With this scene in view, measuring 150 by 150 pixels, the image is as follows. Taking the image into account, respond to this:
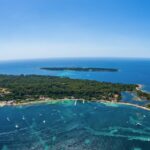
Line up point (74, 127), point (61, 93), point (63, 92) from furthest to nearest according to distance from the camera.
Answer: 1. point (63, 92)
2. point (61, 93)
3. point (74, 127)

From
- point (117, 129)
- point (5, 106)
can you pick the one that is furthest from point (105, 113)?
point (5, 106)

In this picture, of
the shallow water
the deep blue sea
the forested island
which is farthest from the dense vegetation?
the shallow water

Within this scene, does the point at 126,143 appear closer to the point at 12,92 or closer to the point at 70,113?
the point at 70,113

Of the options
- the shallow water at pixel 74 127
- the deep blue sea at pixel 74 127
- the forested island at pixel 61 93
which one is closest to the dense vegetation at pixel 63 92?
the forested island at pixel 61 93

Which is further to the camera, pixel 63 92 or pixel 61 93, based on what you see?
pixel 63 92

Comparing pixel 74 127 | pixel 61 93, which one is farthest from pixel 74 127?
pixel 61 93

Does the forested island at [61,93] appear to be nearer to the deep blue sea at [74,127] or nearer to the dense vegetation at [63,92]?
the dense vegetation at [63,92]

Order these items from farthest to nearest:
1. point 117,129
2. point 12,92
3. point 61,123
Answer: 1. point 12,92
2. point 61,123
3. point 117,129

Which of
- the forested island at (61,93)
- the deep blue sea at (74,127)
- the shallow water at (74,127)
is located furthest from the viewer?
the forested island at (61,93)

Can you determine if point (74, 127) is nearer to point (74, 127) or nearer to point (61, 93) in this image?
point (74, 127)

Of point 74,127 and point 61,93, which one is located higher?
point 61,93

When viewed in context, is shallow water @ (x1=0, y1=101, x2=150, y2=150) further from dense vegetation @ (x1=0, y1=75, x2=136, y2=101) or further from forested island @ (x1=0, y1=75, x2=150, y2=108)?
dense vegetation @ (x1=0, y1=75, x2=136, y2=101)
